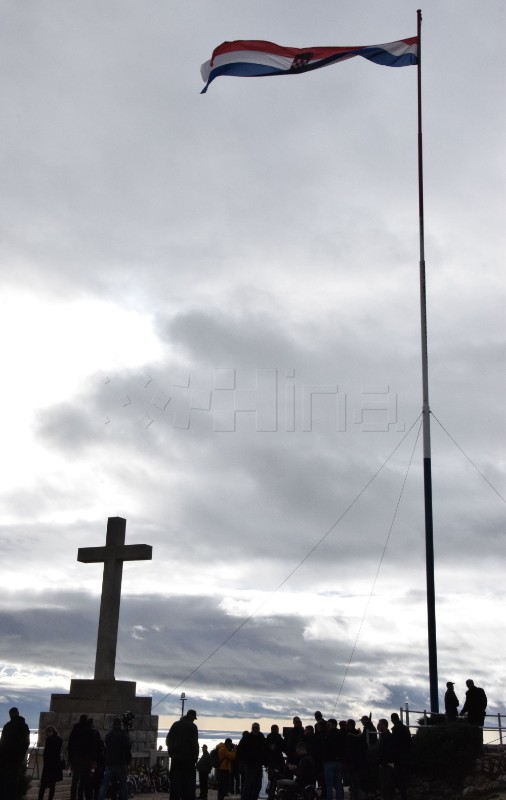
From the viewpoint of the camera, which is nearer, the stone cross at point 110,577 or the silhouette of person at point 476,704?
the silhouette of person at point 476,704

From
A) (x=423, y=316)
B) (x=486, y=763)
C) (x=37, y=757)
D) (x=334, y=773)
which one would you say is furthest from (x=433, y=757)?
(x=423, y=316)

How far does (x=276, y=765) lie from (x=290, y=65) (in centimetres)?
1749

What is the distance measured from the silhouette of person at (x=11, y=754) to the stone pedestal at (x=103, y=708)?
1127 centimetres

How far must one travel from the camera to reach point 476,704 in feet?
63.5

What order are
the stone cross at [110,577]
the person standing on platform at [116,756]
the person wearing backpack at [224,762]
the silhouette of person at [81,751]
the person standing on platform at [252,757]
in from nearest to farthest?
the person standing on platform at [116,756], the person standing on platform at [252,757], the silhouette of person at [81,751], the person wearing backpack at [224,762], the stone cross at [110,577]

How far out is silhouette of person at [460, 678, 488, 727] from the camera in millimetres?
19266

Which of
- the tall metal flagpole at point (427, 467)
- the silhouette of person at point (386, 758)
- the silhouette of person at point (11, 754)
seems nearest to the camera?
the silhouette of person at point (11, 754)

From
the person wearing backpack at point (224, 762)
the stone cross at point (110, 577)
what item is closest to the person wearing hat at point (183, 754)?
the person wearing backpack at point (224, 762)

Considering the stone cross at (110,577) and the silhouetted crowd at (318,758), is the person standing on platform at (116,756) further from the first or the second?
the stone cross at (110,577)

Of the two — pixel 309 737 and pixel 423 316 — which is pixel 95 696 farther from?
pixel 423 316

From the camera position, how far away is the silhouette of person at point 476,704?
19.3 metres

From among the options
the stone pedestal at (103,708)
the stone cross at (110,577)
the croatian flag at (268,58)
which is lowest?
the stone pedestal at (103,708)

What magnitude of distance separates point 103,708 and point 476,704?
33.5ft

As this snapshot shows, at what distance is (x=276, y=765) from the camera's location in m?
16.8
